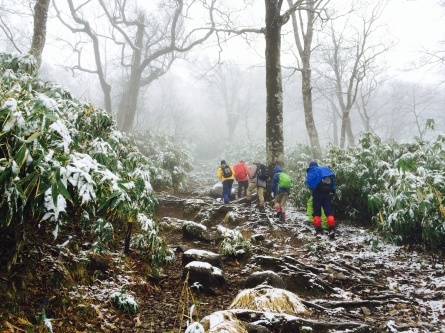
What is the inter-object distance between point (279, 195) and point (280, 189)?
0.22m

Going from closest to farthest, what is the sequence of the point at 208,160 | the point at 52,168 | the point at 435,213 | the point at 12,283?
the point at 52,168
the point at 12,283
the point at 435,213
the point at 208,160

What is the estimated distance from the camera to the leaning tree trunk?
318 inches

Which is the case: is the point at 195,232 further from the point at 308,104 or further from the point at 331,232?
the point at 308,104

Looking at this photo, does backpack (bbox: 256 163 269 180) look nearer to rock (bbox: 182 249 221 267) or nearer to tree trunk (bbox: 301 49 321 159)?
rock (bbox: 182 249 221 267)

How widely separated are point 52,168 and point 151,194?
240 cm

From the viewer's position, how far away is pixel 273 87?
26.5 ft

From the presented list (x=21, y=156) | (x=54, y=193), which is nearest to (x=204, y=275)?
(x=54, y=193)

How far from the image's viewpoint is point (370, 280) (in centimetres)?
410

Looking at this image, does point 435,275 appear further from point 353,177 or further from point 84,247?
point 84,247

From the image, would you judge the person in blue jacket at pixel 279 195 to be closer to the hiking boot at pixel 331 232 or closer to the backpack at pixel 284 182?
the backpack at pixel 284 182

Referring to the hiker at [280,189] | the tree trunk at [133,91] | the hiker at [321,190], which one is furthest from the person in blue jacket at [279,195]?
the tree trunk at [133,91]

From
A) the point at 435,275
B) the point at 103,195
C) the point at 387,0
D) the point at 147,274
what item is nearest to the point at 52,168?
the point at 103,195

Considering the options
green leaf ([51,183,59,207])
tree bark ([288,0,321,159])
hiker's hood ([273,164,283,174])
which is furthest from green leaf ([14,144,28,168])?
tree bark ([288,0,321,159])

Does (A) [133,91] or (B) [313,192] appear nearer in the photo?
(B) [313,192]
